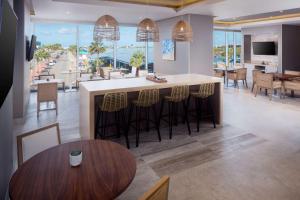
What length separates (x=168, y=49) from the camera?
27.1ft

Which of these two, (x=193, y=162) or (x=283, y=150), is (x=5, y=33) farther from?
(x=283, y=150)

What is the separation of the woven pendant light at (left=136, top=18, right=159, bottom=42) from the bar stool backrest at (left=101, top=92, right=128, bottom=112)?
55.6 inches

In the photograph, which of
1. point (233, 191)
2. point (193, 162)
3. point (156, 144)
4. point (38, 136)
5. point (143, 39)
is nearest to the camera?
point (38, 136)

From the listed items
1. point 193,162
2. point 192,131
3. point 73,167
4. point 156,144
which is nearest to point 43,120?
point 156,144

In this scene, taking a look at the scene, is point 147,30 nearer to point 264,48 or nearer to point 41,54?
point 41,54

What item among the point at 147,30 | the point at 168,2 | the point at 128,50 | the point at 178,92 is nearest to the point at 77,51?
the point at 128,50

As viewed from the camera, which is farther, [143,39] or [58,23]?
[58,23]

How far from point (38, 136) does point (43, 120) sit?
3656 mm

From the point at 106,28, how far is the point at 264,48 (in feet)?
32.6

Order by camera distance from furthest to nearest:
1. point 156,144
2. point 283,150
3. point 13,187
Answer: point 156,144, point 283,150, point 13,187

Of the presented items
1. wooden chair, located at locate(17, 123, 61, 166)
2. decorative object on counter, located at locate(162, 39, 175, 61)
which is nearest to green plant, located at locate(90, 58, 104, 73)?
decorative object on counter, located at locate(162, 39, 175, 61)

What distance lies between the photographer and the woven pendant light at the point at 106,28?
13.2 feet

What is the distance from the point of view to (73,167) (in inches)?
68.4

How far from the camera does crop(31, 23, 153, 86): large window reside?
31.6 feet
